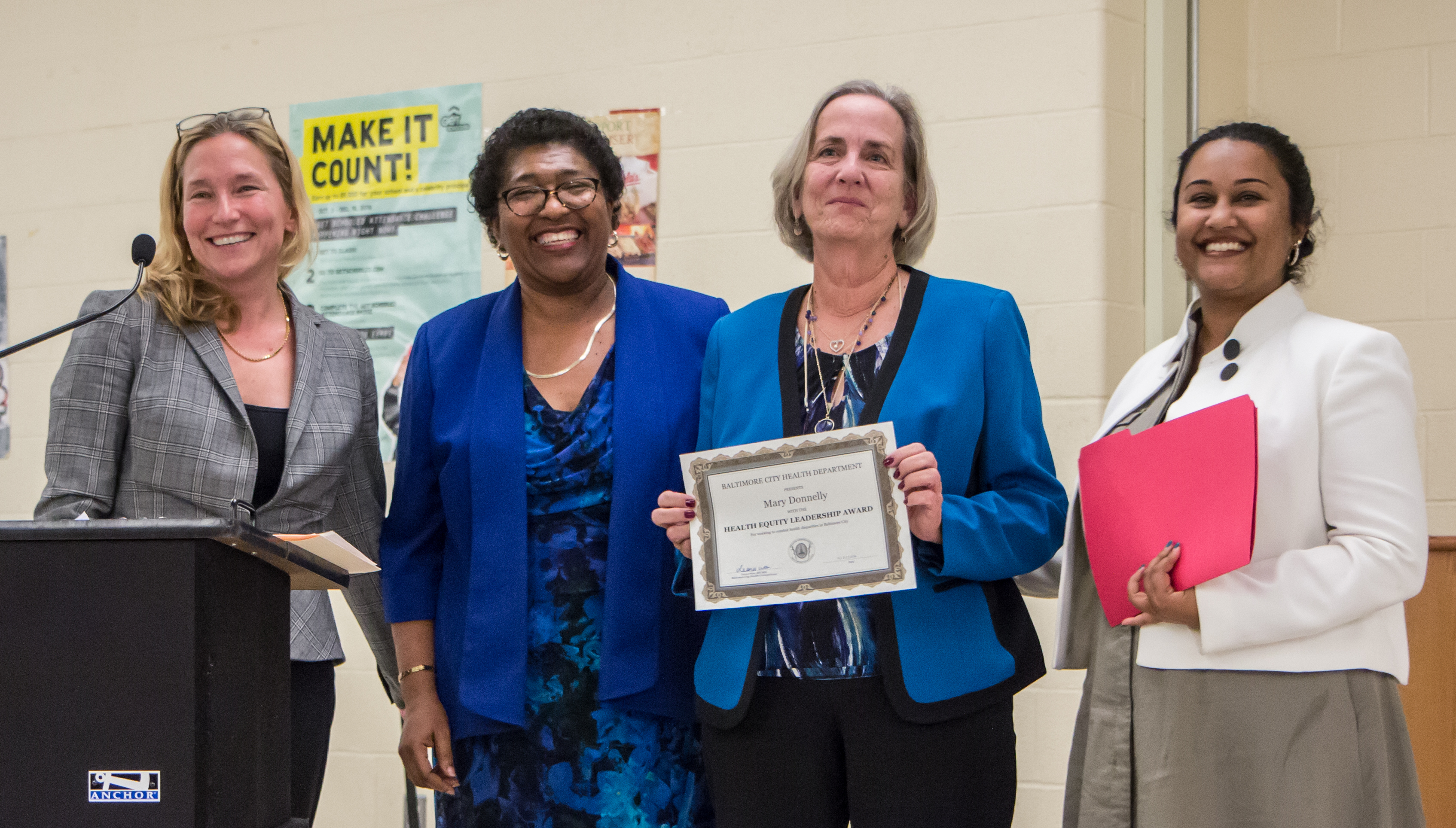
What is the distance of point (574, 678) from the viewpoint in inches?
→ 78.2

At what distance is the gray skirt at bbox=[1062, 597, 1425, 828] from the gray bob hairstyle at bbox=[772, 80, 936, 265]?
2.29ft

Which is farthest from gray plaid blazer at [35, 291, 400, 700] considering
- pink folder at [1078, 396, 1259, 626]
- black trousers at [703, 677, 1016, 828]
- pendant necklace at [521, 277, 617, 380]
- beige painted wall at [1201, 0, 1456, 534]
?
beige painted wall at [1201, 0, 1456, 534]

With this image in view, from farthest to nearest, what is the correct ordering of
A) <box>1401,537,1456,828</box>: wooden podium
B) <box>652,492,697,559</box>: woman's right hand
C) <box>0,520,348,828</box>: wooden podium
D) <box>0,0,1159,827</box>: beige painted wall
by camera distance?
1. <box>0,0,1159,827</box>: beige painted wall
2. <box>1401,537,1456,828</box>: wooden podium
3. <box>652,492,697,559</box>: woman's right hand
4. <box>0,520,348,828</box>: wooden podium

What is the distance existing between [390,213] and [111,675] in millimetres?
2552

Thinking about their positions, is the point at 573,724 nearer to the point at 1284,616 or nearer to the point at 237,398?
the point at 237,398

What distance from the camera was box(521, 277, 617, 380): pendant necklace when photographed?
2.12m

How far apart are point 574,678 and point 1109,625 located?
2.64 feet

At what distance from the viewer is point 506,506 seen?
199 cm

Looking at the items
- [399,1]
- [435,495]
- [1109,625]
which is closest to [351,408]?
[435,495]

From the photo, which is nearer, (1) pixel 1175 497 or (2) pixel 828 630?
(1) pixel 1175 497

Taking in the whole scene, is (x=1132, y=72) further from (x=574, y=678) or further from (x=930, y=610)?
(x=574, y=678)

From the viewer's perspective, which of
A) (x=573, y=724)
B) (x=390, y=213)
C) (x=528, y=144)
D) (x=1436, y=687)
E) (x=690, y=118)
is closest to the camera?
(x=573, y=724)

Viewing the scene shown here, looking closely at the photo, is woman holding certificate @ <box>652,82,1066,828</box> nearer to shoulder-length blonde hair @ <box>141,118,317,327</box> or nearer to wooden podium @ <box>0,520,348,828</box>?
wooden podium @ <box>0,520,348,828</box>

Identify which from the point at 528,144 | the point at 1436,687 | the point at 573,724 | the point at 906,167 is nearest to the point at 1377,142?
the point at 1436,687
